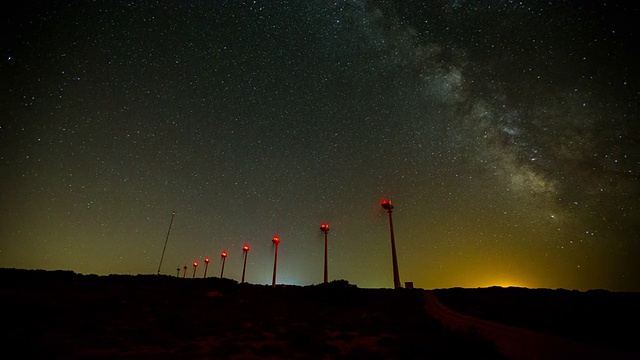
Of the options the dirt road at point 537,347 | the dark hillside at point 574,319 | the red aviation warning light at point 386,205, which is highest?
the red aviation warning light at point 386,205

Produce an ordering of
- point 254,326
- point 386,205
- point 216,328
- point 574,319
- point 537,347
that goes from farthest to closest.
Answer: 1. point 386,205
2. point 254,326
3. point 216,328
4. point 574,319
5. point 537,347

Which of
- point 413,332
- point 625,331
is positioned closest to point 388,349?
point 413,332

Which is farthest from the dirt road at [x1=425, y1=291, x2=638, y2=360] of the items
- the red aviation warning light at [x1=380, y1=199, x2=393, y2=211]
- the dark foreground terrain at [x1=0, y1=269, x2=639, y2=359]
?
the red aviation warning light at [x1=380, y1=199, x2=393, y2=211]

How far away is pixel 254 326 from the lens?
13078 mm

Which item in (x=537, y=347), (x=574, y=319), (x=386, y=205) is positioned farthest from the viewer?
(x=386, y=205)

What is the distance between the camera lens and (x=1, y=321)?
413 inches

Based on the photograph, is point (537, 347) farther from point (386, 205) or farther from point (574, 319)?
point (386, 205)

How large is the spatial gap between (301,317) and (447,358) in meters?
9.45

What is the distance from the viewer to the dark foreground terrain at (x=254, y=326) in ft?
28.5

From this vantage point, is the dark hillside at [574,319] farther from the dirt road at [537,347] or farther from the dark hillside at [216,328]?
the dark hillside at [216,328]

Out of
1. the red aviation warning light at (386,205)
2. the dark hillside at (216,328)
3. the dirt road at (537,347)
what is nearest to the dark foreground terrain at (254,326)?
the dark hillside at (216,328)

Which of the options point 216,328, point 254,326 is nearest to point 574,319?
point 254,326

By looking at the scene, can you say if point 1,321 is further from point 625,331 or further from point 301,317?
point 625,331

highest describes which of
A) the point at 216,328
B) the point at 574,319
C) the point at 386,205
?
the point at 386,205
